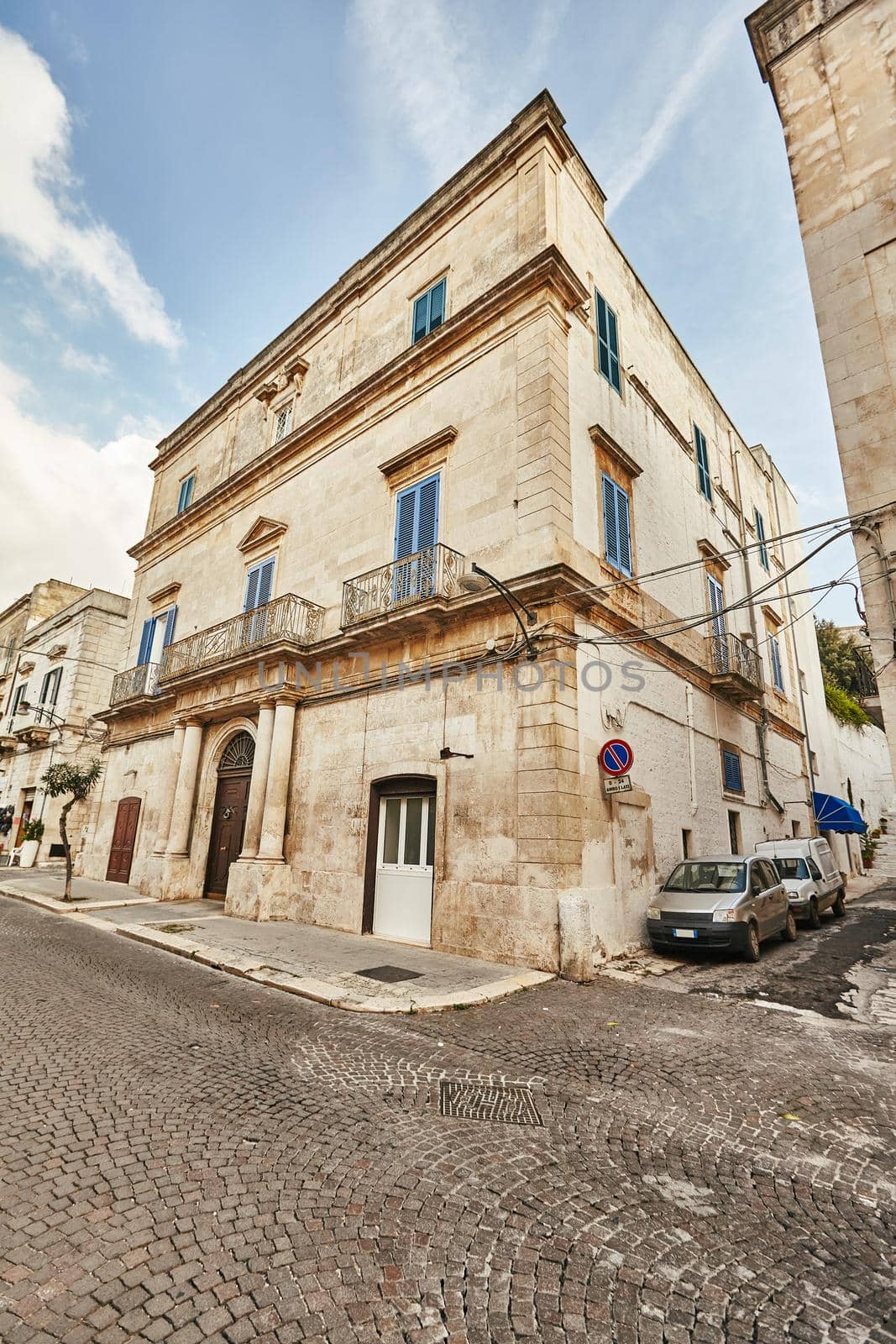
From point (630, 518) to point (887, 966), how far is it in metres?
8.90

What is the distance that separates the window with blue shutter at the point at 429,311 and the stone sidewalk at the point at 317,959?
12.2 m

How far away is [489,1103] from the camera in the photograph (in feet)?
14.0

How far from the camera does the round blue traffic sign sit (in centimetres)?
953

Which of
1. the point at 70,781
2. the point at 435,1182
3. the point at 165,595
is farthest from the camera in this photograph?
the point at 165,595

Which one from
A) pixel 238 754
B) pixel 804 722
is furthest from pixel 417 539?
pixel 804 722

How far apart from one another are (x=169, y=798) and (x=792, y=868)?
15.1 metres

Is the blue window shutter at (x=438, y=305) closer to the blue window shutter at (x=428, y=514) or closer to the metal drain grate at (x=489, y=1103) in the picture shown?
the blue window shutter at (x=428, y=514)

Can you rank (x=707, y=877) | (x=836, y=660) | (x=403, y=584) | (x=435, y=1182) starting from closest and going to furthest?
1. (x=435, y=1182)
2. (x=707, y=877)
3. (x=403, y=584)
4. (x=836, y=660)

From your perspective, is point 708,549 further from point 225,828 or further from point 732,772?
point 225,828

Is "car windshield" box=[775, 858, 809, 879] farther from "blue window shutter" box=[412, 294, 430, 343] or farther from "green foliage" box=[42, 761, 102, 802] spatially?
"green foliage" box=[42, 761, 102, 802]

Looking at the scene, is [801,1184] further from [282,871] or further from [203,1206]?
[282,871]

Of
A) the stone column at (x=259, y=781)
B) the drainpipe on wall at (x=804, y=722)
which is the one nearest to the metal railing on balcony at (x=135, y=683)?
the stone column at (x=259, y=781)

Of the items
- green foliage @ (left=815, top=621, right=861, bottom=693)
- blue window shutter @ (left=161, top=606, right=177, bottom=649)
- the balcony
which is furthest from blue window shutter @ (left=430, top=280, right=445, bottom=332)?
green foliage @ (left=815, top=621, right=861, bottom=693)

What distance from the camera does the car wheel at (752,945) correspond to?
9391 mm
